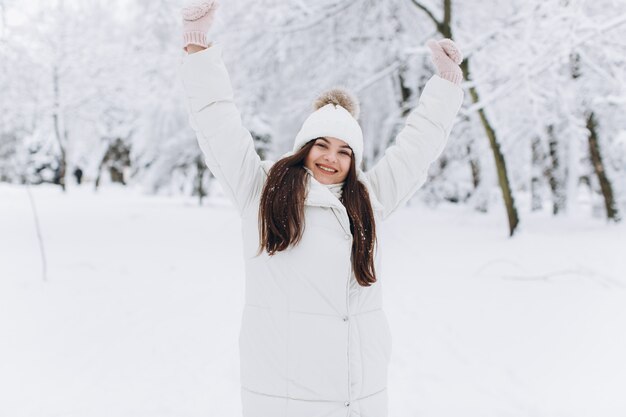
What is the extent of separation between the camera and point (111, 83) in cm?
2236

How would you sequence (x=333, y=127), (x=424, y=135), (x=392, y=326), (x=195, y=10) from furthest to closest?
1. (x=392, y=326)
2. (x=424, y=135)
3. (x=333, y=127)
4. (x=195, y=10)

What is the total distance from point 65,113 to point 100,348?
2101cm

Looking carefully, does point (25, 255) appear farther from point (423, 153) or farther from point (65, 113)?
point (65, 113)

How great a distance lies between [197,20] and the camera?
173 cm

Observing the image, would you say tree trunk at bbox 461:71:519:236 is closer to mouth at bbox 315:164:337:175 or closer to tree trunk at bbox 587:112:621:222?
tree trunk at bbox 587:112:621:222

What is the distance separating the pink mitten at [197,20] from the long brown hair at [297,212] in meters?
0.48

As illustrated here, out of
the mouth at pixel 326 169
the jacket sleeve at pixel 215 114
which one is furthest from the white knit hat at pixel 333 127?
the jacket sleeve at pixel 215 114

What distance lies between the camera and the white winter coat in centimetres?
173

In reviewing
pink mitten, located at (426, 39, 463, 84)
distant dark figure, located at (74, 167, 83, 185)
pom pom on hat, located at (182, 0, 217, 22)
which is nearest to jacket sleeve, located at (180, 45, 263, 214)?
pom pom on hat, located at (182, 0, 217, 22)

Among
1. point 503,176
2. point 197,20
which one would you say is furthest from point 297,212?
point 503,176

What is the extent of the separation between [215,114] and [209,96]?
0.06 m

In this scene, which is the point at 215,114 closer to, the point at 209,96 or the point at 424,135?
the point at 209,96

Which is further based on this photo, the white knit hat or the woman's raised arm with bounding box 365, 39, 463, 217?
the woman's raised arm with bounding box 365, 39, 463, 217

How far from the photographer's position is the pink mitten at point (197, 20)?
1718 millimetres
